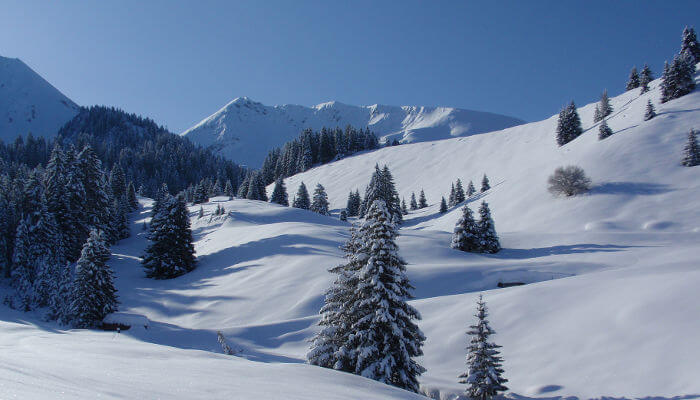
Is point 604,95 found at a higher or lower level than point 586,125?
higher

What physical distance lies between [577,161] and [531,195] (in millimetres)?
8601

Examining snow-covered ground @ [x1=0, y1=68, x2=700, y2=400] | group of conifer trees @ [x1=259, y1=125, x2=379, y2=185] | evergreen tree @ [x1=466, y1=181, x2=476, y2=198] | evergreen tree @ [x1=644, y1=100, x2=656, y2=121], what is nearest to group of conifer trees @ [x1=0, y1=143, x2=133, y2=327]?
snow-covered ground @ [x1=0, y1=68, x2=700, y2=400]

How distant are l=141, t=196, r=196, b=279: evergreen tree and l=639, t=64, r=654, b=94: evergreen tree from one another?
82.9m

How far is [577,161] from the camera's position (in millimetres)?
55594

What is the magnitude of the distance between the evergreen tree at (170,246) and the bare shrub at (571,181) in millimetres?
45198

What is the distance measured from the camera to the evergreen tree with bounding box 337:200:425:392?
13297mm

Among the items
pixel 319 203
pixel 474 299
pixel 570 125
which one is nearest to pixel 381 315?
pixel 474 299

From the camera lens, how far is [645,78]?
7538cm

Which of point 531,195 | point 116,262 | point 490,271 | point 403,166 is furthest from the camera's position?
point 403,166

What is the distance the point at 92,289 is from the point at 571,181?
51.1 meters

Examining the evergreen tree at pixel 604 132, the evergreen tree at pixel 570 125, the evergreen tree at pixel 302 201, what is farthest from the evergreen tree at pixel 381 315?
the evergreen tree at pixel 570 125

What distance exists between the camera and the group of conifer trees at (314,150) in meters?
119

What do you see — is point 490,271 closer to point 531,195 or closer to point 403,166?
point 531,195

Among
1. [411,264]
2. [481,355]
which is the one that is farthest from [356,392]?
[411,264]
